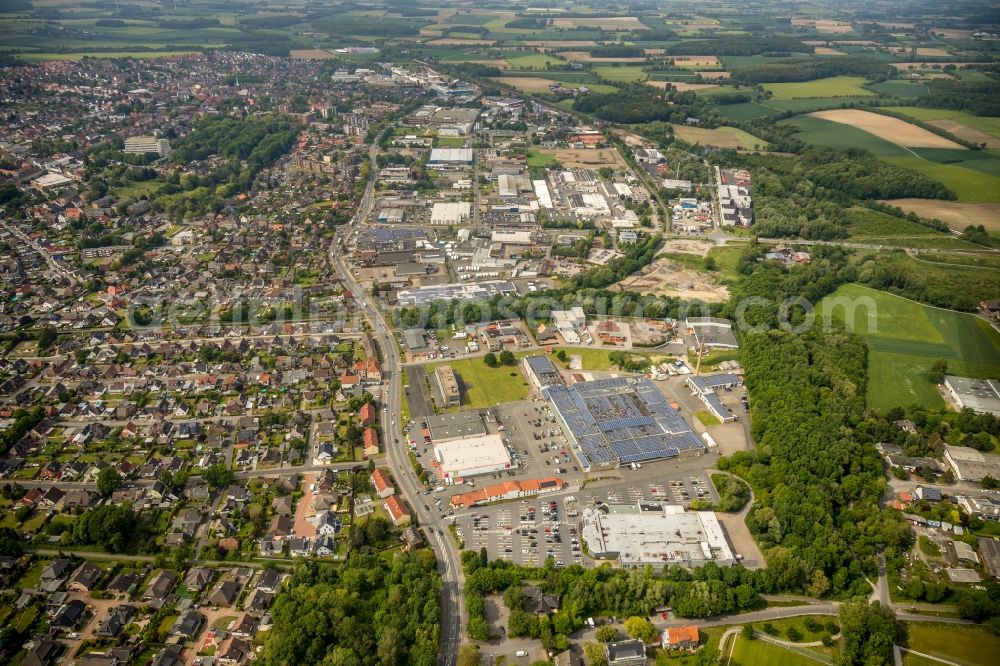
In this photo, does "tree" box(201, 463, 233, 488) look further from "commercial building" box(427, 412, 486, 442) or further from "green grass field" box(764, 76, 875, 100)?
"green grass field" box(764, 76, 875, 100)

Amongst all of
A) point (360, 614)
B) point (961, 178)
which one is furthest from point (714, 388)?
point (961, 178)

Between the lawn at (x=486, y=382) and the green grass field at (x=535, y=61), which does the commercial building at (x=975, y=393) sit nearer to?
the lawn at (x=486, y=382)

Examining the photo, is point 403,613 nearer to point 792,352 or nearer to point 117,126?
point 792,352

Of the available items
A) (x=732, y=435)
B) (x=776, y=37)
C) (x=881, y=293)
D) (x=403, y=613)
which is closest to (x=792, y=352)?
(x=732, y=435)

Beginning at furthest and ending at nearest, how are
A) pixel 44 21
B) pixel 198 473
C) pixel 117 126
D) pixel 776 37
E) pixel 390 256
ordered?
pixel 776 37
pixel 44 21
pixel 117 126
pixel 390 256
pixel 198 473

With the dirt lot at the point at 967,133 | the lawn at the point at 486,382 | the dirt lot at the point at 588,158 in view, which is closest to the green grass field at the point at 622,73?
the dirt lot at the point at 588,158

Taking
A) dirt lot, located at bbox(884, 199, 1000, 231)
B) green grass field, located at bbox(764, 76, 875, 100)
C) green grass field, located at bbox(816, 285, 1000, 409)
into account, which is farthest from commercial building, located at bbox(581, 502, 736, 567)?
green grass field, located at bbox(764, 76, 875, 100)

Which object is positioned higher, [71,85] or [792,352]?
[71,85]
